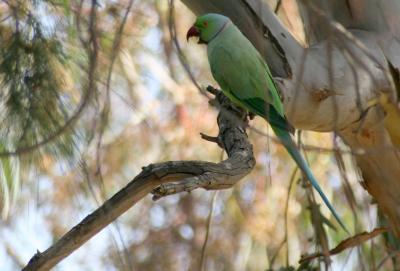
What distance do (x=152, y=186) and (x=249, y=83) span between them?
67 centimetres

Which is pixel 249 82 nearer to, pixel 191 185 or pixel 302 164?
pixel 302 164

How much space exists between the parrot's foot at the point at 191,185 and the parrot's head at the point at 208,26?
60cm

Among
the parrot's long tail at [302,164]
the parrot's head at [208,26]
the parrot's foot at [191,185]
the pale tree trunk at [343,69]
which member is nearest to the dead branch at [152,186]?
the parrot's foot at [191,185]

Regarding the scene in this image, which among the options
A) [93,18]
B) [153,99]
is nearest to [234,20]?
[93,18]

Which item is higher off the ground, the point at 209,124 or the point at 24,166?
the point at 209,124

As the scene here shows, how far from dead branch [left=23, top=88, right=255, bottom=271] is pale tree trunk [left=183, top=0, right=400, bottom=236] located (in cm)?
30

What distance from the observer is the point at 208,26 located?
2.49m

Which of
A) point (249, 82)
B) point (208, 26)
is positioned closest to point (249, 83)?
point (249, 82)

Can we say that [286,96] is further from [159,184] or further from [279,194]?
[279,194]

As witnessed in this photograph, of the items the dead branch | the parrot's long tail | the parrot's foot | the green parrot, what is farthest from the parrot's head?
the parrot's foot

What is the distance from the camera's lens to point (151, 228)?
4137 mm

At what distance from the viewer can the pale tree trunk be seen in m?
2.17

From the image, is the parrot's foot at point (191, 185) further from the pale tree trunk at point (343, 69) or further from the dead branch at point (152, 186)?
the pale tree trunk at point (343, 69)

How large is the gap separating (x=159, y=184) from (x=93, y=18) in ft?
1.98
